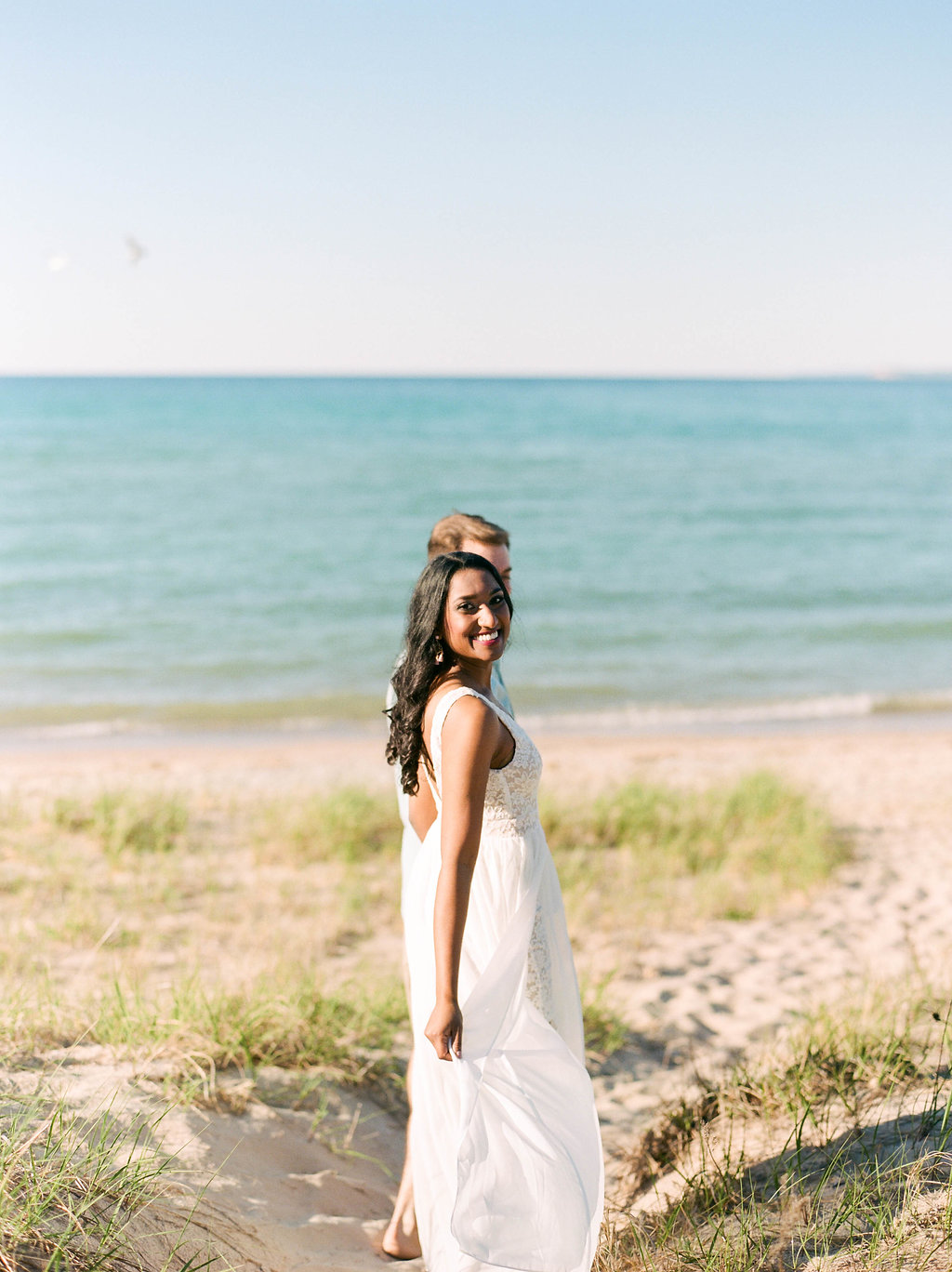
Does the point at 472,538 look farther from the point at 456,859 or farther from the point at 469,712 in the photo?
the point at 456,859

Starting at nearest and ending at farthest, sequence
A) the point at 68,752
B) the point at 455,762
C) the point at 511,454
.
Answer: the point at 455,762 < the point at 68,752 < the point at 511,454

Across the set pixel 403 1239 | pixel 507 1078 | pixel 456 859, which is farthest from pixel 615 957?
pixel 456 859

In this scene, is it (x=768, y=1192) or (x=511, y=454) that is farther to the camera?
(x=511, y=454)

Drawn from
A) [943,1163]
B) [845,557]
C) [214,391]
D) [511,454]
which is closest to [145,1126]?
[943,1163]

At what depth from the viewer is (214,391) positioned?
101m

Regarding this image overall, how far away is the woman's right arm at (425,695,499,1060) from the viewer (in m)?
2.63

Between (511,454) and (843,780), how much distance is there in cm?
3945

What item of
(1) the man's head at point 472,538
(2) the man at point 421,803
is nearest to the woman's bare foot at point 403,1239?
(2) the man at point 421,803

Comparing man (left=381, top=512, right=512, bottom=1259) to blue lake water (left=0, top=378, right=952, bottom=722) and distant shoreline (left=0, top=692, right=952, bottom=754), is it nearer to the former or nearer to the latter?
blue lake water (left=0, top=378, right=952, bottom=722)

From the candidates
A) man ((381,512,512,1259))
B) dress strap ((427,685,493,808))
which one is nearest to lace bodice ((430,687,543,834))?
dress strap ((427,685,493,808))

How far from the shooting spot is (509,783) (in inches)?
112

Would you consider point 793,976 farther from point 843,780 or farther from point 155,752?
point 155,752

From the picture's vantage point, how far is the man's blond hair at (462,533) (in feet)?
13.4

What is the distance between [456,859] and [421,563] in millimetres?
23358
